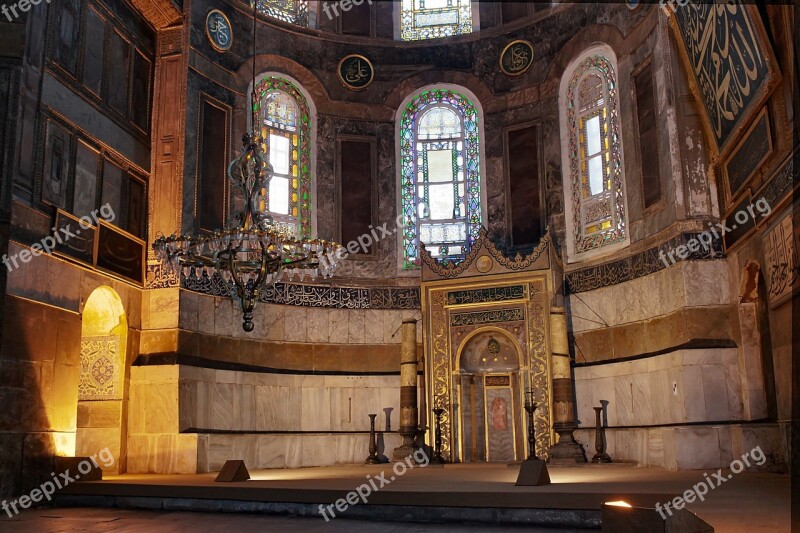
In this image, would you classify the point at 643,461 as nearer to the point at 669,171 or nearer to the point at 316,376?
the point at 669,171

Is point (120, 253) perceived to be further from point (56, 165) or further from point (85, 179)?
point (56, 165)

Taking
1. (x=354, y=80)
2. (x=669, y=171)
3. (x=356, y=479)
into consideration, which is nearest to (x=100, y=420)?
(x=356, y=479)

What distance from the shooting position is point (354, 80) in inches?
551

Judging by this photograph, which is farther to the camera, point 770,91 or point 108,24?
point 108,24

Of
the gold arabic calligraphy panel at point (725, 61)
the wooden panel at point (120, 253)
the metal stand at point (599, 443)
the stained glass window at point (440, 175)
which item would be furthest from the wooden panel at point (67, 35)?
the metal stand at point (599, 443)

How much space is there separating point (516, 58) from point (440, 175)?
2427mm

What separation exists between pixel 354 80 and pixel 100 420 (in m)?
7.23

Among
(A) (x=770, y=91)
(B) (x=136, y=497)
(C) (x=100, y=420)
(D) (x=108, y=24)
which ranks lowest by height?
(B) (x=136, y=497)

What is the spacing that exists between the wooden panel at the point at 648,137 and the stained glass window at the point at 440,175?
3.18 m

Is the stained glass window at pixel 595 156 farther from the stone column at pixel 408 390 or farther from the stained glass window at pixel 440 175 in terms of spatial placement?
the stone column at pixel 408 390

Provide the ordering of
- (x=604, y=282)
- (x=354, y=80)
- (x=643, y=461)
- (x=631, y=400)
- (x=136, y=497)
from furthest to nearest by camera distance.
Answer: (x=354, y=80)
(x=604, y=282)
(x=631, y=400)
(x=643, y=461)
(x=136, y=497)

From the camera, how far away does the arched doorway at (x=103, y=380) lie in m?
10.4

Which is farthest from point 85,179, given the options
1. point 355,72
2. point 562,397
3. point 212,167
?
point 562,397

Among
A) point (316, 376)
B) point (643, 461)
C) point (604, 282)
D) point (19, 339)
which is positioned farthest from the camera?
point (316, 376)
